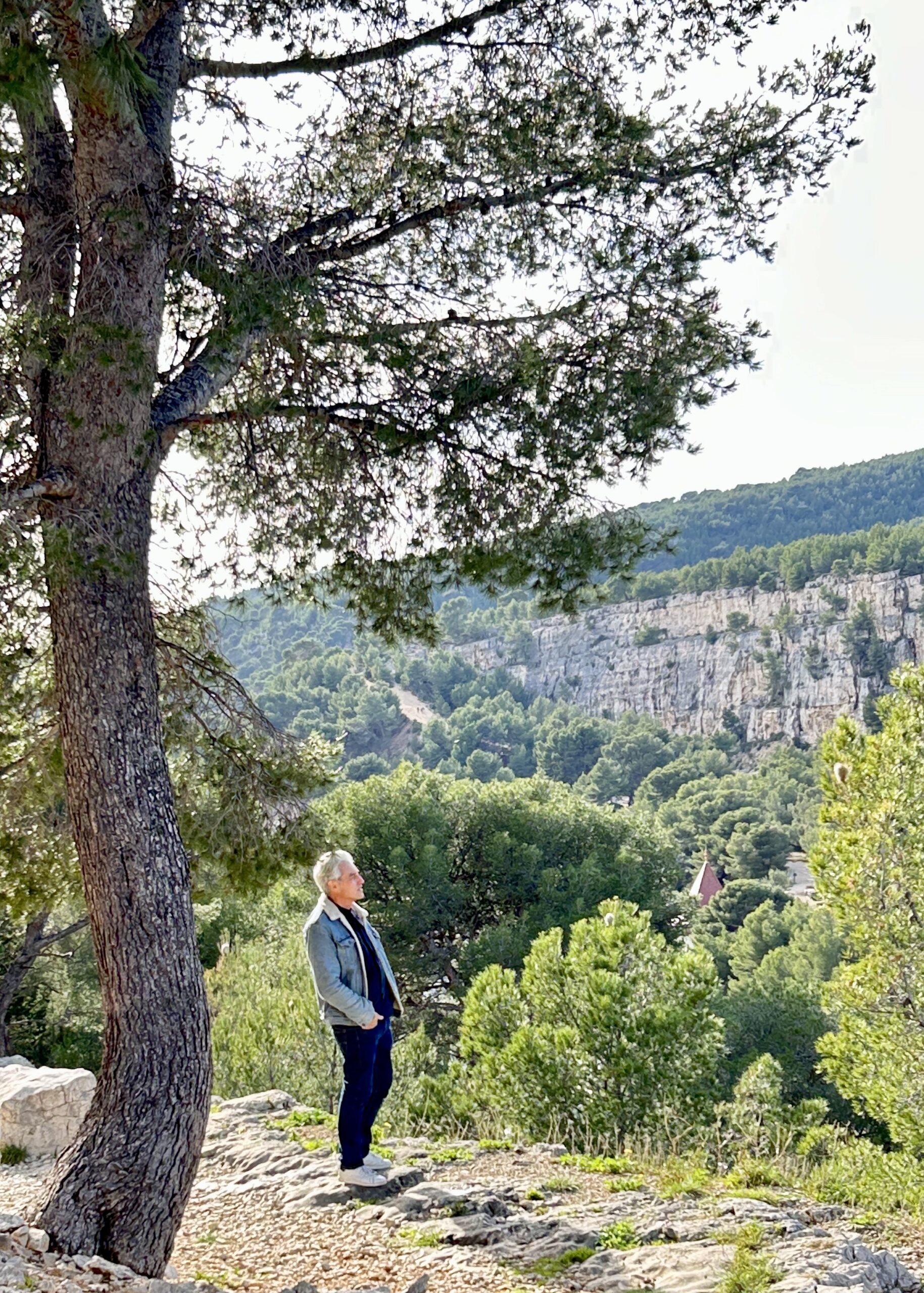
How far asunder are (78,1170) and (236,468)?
3.41m

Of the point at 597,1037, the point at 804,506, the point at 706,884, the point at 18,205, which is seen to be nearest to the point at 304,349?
the point at 18,205

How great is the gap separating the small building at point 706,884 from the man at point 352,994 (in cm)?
4417

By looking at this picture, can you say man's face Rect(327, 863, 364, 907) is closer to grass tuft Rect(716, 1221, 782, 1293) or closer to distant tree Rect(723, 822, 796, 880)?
grass tuft Rect(716, 1221, 782, 1293)

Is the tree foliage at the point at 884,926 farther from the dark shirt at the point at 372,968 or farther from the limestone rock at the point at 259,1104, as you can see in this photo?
the dark shirt at the point at 372,968

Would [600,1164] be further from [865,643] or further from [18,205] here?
[865,643]

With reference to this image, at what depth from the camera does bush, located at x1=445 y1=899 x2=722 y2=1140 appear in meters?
10.8

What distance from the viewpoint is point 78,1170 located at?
3.72 meters

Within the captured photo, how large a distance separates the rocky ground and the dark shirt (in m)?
0.89

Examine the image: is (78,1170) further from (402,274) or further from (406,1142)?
(402,274)

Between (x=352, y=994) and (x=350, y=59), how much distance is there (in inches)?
159

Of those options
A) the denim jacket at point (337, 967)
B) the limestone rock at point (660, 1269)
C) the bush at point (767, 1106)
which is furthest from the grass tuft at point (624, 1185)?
the bush at point (767, 1106)

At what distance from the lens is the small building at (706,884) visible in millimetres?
48062

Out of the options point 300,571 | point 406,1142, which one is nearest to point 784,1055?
point 406,1142

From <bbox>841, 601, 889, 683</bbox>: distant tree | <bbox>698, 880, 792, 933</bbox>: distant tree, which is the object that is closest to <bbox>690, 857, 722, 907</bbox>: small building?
<bbox>698, 880, 792, 933</bbox>: distant tree
